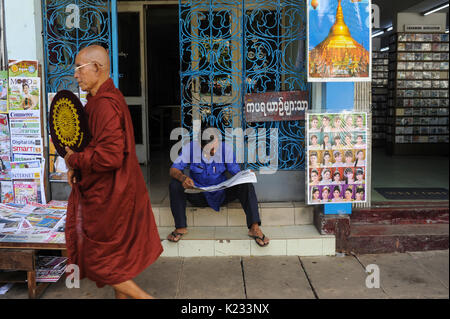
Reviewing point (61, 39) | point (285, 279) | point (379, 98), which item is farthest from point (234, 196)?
point (379, 98)

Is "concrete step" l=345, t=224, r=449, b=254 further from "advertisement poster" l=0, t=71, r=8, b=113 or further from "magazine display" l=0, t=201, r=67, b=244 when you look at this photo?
"advertisement poster" l=0, t=71, r=8, b=113

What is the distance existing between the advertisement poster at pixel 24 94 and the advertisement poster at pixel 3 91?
0.04 metres

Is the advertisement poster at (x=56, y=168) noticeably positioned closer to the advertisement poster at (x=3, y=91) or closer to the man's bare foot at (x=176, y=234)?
the advertisement poster at (x=3, y=91)

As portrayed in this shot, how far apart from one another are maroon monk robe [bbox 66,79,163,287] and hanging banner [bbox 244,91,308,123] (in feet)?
5.84

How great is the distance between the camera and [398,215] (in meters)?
3.99

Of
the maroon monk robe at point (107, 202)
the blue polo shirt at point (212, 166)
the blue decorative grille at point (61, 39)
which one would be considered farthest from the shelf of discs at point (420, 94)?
the maroon monk robe at point (107, 202)

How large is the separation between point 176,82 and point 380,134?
18.9ft

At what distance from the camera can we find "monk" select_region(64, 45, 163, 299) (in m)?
2.37

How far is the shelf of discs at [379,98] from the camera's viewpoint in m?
8.91

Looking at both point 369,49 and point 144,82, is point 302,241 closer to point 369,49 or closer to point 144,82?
point 369,49

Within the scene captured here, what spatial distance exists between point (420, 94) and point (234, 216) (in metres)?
5.57

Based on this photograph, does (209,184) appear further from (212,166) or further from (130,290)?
(130,290)

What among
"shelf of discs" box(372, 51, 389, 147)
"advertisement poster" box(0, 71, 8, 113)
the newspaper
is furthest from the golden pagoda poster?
"shelf of discs" box(372, 51, 389, 147)
